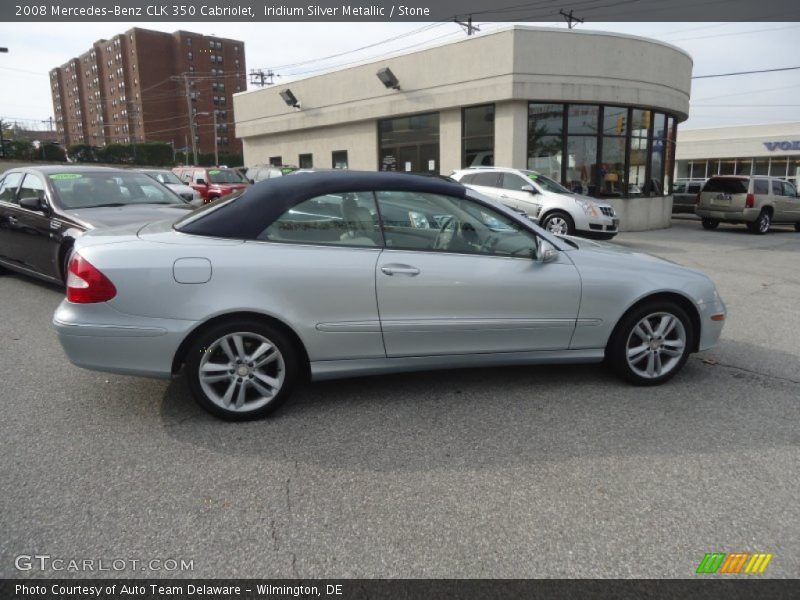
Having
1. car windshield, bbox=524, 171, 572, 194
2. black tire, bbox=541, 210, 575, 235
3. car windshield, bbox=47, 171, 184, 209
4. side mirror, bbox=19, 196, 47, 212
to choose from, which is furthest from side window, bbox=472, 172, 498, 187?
side mirror, bbox=19, 196, 47, 212

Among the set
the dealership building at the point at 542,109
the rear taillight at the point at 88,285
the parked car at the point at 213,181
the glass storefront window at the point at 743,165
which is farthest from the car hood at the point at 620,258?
the glass storefront window at the point at 743,165

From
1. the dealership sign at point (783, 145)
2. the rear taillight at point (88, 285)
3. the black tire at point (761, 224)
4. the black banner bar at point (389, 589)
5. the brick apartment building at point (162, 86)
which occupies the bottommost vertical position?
the black banner bar at point (389, 589)

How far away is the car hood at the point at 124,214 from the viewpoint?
627cm

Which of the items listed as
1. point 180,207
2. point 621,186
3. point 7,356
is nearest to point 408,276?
point 7,356

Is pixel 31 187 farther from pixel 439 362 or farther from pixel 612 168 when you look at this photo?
pixel 612 168

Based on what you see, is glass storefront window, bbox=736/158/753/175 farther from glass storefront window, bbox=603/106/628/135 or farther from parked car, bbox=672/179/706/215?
glass storefront window, bbox=603/106/628/135

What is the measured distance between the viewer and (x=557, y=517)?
2688mm

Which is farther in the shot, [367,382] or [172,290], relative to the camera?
[367,382]

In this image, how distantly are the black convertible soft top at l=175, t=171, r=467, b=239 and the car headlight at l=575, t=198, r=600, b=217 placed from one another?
908 centimetres

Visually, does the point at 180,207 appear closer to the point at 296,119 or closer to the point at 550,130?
the point at 550,130

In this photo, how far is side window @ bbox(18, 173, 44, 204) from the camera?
707 cm

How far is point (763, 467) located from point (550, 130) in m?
15.0

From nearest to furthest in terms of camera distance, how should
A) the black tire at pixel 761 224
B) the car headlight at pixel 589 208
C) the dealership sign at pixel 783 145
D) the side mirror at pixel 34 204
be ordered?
the side mirror at pixel 34 204 < the car headlight at pixel 589 208 < the black tire at pixel 761 224 < the dealership sign at pixel 783 145

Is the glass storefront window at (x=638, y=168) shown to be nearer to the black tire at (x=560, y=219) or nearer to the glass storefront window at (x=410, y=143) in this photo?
the glass storefront window at (x=410, y=143)
